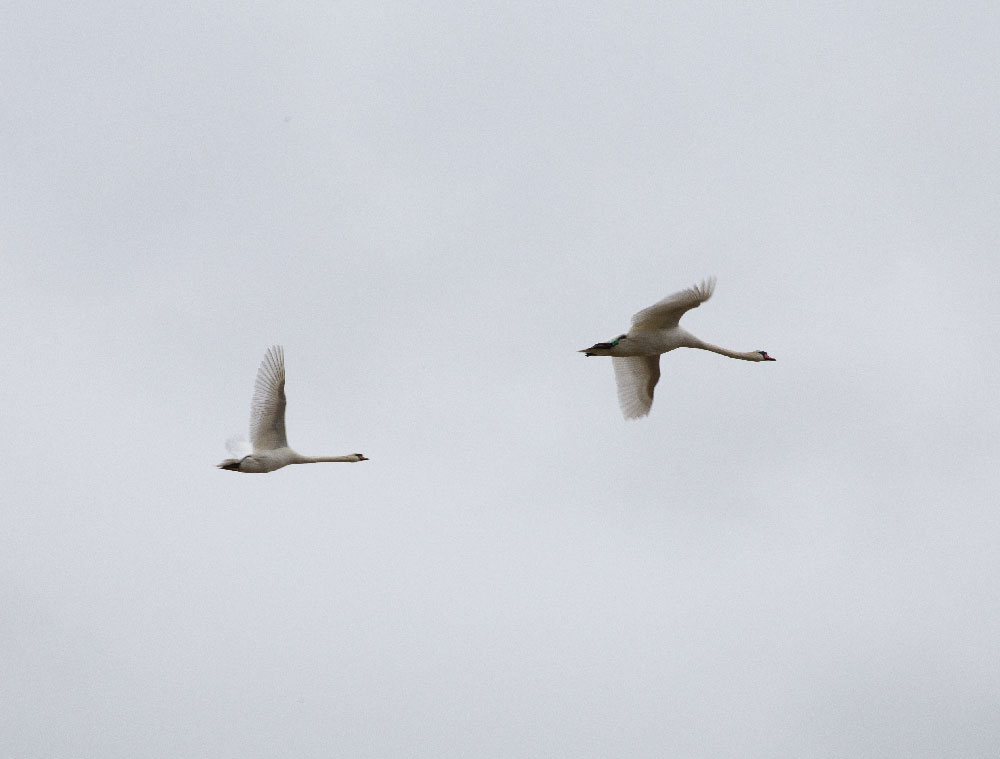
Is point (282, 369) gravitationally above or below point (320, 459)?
above

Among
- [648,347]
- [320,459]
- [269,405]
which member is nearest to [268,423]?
[269,405]

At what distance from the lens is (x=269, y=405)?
49938 millimetres

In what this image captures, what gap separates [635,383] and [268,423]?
12270 mm

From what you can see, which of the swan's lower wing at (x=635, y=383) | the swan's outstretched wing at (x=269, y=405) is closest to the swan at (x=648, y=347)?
the swan's lower wing at (x=635, y=383)

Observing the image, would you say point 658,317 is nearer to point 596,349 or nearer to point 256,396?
point 596,349

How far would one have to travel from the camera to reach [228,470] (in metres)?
49.8

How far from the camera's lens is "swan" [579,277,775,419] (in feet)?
154

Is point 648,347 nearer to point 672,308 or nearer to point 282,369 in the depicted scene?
point 672,308

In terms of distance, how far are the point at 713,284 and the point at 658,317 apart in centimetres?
309

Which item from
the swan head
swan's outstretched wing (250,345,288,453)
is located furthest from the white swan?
the swan head

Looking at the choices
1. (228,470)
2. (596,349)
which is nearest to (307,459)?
(228,470)

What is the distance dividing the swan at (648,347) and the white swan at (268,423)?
371 inches

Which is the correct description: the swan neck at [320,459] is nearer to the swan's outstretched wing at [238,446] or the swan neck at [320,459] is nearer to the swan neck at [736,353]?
the swan's outstretched wing at [238,446]

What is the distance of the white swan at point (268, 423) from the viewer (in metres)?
49.4
